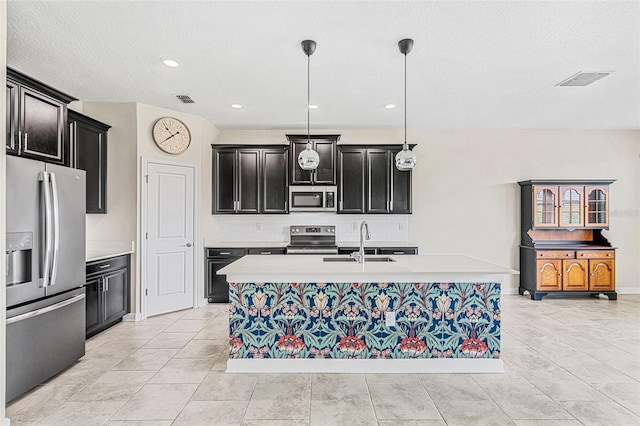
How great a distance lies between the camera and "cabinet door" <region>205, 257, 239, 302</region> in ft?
16.9

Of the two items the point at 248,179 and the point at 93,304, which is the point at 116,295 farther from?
the point at 248,179

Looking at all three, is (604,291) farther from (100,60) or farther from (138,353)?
(100,60)

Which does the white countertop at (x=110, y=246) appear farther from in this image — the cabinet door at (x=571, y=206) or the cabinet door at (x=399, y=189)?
the cabinet door at (x=571, y=206)

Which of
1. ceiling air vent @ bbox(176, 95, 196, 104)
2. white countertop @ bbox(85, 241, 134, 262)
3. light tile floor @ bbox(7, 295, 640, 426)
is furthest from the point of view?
white countertop @ bbox(85, 241, 134, 262)

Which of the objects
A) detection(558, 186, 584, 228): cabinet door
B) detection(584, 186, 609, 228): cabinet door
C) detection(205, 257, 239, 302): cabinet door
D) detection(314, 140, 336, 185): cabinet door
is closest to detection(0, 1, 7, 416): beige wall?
detection(205, 257, 239, 302): cabinet door

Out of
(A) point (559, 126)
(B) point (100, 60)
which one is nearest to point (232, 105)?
(B) point (100, 60)

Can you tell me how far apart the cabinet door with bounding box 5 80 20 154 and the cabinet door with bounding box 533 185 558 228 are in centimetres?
610

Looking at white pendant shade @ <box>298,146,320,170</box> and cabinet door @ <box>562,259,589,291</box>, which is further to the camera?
cabinet door @ <box>562,259,589,291</box>

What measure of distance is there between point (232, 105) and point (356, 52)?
203 cm

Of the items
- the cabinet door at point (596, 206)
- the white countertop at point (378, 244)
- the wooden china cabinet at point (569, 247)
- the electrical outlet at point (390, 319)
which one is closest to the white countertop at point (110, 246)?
the white countertop at point (378, 244)

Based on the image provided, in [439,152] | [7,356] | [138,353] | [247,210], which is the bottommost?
[138,353]

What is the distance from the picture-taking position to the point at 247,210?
5.44m

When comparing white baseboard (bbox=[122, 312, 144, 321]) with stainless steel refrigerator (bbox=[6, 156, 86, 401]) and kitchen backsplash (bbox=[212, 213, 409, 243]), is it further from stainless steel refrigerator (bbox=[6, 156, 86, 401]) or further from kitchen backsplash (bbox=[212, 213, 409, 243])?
kitchen backsplash (bbox=[212, 213, 409, 243])

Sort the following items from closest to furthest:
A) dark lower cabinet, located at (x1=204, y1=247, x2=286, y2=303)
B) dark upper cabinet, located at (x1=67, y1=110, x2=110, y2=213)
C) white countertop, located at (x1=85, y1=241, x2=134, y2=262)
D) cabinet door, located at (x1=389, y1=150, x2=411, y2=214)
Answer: dark upper cabinet, located at (x1=67, y1=110, x2=110, y2=213) < white countertop, located at (x1=85, y1=241, x2=134, y2=262) < dark lower cabinet, located at (x1=204, y1=247, x2=286, y2=303) < cabinet door, located at (x1=389, y1=150, x2=411, y2=214)
